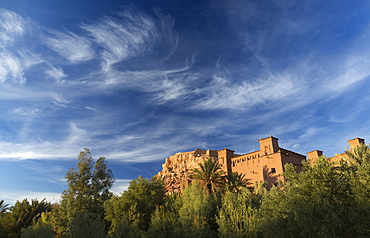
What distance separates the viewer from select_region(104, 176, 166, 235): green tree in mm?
30812

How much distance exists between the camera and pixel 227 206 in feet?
77.5

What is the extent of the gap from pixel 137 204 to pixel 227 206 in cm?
1297

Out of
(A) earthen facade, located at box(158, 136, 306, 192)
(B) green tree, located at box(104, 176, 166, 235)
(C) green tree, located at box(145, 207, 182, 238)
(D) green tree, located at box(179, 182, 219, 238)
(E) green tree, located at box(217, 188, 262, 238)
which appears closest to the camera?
(E) green tree, located at box(217, 188, 262, 238)

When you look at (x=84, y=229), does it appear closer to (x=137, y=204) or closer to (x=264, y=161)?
(x=137, y=204)

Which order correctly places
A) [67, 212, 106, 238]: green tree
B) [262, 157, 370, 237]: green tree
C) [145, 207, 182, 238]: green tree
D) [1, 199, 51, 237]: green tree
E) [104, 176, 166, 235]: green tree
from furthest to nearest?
[1, 199, 51, 237]: green tree < [104, 176, 166, 235]: green tree < [145, 207, 182, 238]: green tree < [67, 212, 106, 238]: green tree < [262, 157, 370, 237]: green tree

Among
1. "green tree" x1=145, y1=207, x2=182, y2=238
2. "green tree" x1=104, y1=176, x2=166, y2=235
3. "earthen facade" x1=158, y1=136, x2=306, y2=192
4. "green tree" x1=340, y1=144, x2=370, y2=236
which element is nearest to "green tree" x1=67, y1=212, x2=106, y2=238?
"green tree" x1=145, y1=207, x2=182, y2=238

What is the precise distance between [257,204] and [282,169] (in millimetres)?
14519

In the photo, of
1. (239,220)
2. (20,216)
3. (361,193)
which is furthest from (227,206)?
(20,216)

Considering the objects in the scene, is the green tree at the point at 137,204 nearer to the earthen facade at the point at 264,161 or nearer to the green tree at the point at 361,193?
the earthen facade at the point at 264,161

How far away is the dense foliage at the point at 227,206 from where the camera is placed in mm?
17172

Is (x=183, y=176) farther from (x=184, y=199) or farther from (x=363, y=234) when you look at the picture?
(x=363, y=234)

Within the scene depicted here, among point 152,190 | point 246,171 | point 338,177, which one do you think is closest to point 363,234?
point 338,177

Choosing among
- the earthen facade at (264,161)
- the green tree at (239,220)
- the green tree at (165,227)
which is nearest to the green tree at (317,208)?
the green tree at (239,220)

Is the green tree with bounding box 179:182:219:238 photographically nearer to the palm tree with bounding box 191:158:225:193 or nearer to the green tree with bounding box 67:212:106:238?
the palm tree with bounding box 191:158:225:193
